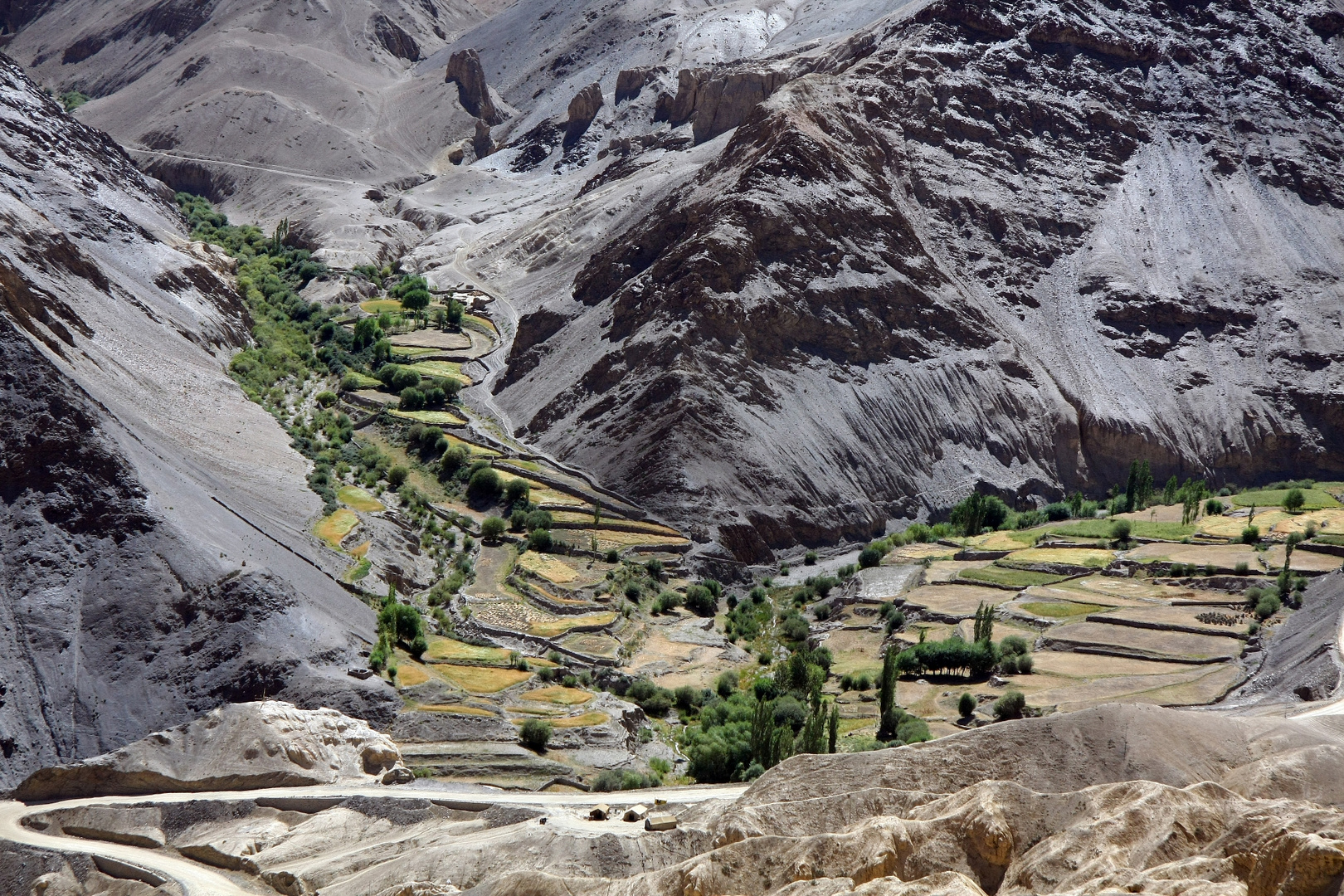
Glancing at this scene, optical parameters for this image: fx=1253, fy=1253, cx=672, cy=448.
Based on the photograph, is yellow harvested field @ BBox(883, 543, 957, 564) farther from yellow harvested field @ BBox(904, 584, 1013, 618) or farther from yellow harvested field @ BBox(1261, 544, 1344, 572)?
yellow harvested field @ BBox(1261, 544, 1344, 572)

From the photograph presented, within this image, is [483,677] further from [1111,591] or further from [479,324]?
[479,324]

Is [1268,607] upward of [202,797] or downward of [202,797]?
downward

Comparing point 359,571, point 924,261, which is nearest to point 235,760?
point 359,571

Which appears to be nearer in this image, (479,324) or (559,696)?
(559,696)

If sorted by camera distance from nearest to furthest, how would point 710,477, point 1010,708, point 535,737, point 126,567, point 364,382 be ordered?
point 126,567
point 535,737
point 1010,708
point 710,477
point 364,382

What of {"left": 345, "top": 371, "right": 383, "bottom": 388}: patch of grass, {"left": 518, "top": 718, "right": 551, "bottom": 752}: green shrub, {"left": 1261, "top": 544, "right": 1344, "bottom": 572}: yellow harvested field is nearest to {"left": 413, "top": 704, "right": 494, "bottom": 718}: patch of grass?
{"left": 518, "top": 718, "right": 551, "bottom": 752}: green shrub

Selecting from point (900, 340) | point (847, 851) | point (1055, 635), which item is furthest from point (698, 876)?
point (900, 340)

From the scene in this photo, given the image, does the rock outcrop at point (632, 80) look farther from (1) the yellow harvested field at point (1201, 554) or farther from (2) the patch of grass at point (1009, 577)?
(1) the yellow harvested field at point (1201, 554)
